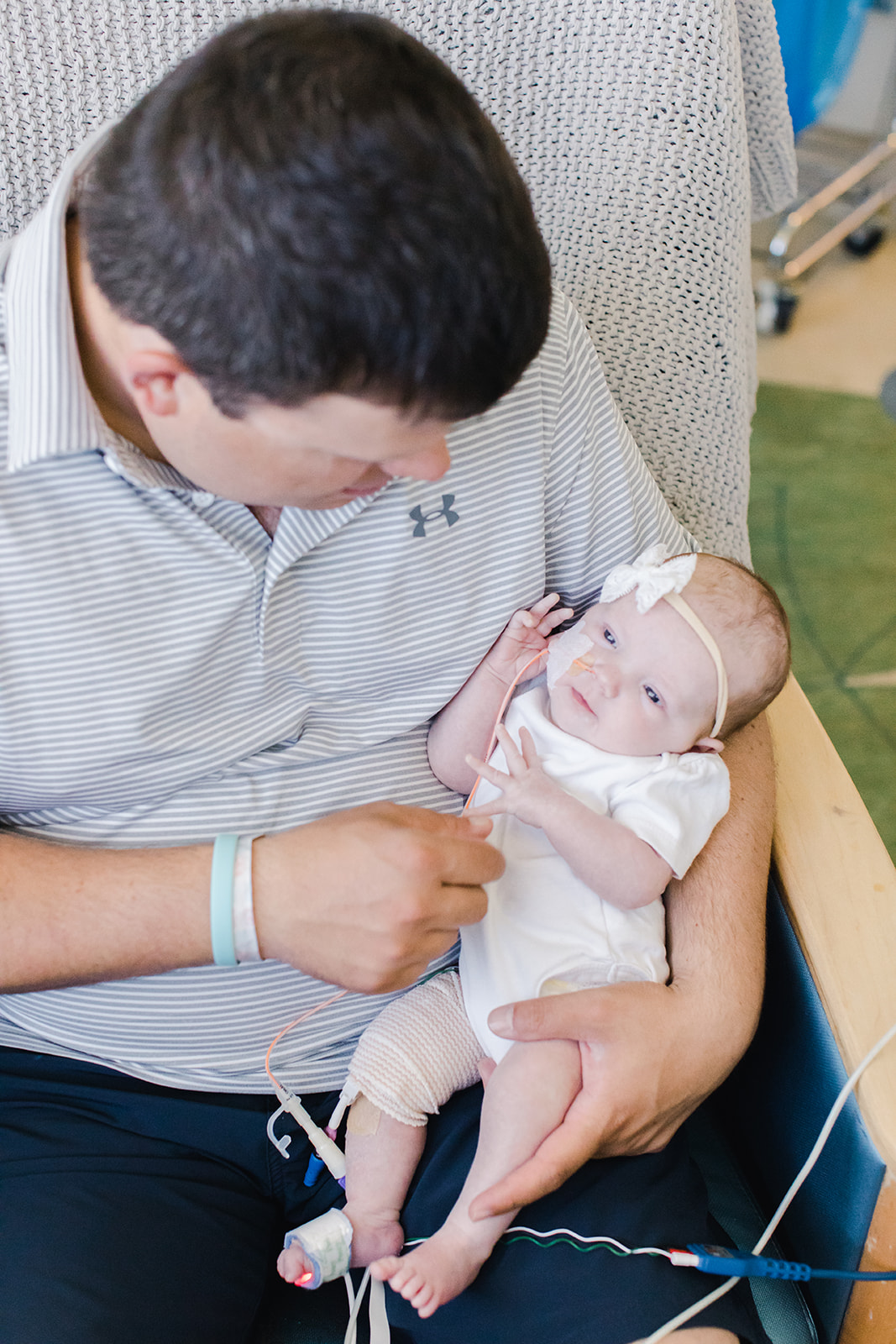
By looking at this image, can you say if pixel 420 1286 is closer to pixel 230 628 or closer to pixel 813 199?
pixel 230 628

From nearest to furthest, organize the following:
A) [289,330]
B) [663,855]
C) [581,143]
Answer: [289,330] < [663,855] < [581,143]

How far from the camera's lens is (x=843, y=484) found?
282 centimetres

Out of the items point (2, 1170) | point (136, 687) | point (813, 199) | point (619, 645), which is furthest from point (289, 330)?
point (813, 199)

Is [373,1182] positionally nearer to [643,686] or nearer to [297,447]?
[643,686]

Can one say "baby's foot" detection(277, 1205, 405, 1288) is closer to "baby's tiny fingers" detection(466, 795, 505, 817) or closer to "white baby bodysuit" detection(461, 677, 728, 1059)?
"white baby bodysuit" detection(461, 677, 728, 1059)

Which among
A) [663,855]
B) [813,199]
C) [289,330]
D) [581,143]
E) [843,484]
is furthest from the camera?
[813,199]

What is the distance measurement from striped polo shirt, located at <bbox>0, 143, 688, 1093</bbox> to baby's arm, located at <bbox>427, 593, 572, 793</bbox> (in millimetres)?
21

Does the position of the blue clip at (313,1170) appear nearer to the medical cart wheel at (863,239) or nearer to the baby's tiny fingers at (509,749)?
the baby's tiny fingers at (509,749)

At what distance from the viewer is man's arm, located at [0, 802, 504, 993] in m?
0.94

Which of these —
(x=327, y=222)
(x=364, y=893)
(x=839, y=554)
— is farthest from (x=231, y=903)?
(x=839, y=554)

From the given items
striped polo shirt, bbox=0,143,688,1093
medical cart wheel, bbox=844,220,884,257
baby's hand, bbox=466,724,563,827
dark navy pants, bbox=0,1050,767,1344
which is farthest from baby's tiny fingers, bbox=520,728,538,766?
medical cart wheel, bbox=844,220,884,257

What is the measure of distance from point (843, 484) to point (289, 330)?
2390mm

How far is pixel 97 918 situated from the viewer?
0.97 metres

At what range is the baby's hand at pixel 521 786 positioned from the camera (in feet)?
3.47
